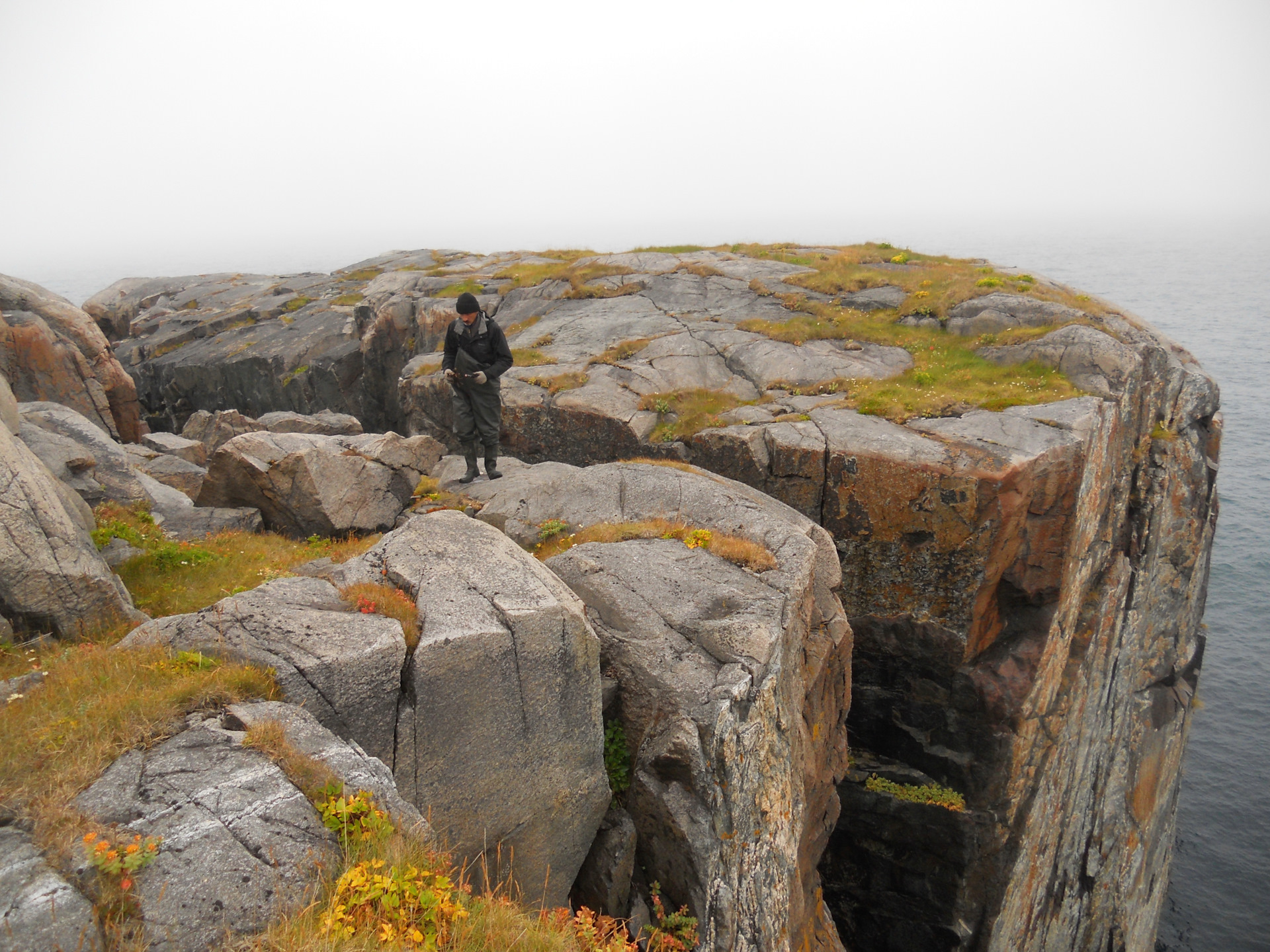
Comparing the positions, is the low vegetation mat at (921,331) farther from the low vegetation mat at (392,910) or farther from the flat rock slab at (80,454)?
the flat rock slab at (80,454)

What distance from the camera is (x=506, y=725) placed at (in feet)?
28.3

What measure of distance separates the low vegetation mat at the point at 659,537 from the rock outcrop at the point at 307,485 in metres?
5.55

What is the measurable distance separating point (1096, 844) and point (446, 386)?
2551cm

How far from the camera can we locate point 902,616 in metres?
17.1

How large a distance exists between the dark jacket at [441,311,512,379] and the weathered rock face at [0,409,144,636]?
7.39 meters

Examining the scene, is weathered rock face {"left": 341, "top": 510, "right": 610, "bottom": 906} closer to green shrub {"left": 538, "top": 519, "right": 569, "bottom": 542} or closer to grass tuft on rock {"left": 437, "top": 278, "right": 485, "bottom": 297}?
green shrub {"left": 538, "top": 519, "right": 569, "bottom": 542}

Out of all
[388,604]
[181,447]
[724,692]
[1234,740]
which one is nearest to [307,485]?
[388,604]

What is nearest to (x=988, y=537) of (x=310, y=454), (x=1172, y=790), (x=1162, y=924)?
(x=310, y=454)

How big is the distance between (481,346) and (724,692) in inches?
376

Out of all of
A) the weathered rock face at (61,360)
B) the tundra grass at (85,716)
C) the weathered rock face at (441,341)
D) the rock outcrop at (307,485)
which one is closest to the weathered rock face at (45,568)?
the tundra grass at (85,716)

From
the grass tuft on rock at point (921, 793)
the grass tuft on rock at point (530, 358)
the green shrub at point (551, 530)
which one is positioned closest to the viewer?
the green shrub at point (551, 530)

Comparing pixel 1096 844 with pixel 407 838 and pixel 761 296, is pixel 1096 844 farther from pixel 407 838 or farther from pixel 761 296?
pixel 407 838

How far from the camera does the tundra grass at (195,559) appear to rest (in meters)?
12.1

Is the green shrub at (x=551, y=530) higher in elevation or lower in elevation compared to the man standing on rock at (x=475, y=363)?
lower
